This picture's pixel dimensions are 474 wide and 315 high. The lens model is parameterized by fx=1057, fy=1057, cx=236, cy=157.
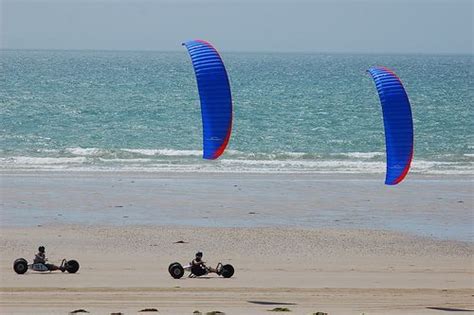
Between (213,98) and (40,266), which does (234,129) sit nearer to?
(40,266)

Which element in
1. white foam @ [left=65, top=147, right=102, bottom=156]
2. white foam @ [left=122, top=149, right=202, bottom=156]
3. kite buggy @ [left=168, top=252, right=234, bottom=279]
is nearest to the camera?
kite buggy @ [left=168, top=252, right=234, bottom=279]

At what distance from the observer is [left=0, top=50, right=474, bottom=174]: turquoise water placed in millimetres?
38844

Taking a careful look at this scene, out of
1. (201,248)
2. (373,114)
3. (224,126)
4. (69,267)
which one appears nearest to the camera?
(224,126)

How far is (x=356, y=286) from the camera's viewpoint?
17.9 meters

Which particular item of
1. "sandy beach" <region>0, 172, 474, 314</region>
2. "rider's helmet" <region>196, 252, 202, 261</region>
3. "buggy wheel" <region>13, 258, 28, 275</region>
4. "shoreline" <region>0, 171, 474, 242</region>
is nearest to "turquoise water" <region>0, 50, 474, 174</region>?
"shoreline" <region>0, 171, 474, 242</region>

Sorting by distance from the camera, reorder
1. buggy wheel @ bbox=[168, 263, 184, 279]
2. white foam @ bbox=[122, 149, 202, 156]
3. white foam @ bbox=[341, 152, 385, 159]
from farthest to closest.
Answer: white foam @ bbox=[341, 152, 385, 159]
white foam @ bbox=[122, 149, 202, 156]
buggy wheel @ bbox=[168, 263, 184, 279]

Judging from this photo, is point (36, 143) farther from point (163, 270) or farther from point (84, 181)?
point (163, 270)

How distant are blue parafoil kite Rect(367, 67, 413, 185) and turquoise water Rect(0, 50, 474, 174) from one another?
17.4 meters

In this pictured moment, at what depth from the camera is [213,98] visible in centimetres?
1683

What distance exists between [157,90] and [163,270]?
63912 mm

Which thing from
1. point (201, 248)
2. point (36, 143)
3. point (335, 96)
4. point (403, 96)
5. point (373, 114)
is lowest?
point (201, 248)

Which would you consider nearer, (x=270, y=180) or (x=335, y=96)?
(x=270, y=180)

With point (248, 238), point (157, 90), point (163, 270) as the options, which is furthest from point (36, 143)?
point (157, 90)

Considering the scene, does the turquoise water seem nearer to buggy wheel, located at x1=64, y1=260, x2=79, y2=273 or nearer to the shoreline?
the shoreline
